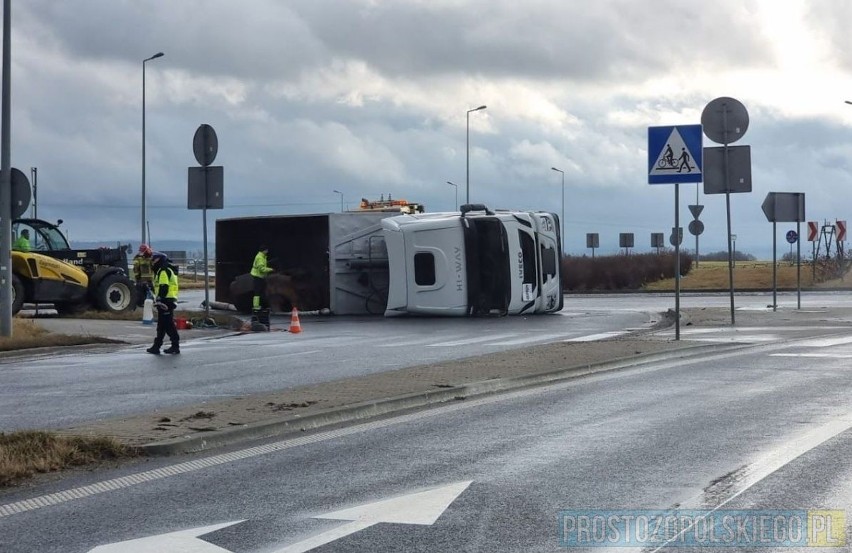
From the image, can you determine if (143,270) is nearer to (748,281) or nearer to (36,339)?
(36,339)

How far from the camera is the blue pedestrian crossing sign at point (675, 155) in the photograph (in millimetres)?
17984

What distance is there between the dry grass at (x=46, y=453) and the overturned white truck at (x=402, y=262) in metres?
19.6

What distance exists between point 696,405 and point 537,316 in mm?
18518

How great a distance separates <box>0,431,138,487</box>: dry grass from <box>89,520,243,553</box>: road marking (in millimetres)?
1881

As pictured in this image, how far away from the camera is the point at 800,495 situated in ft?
23.6

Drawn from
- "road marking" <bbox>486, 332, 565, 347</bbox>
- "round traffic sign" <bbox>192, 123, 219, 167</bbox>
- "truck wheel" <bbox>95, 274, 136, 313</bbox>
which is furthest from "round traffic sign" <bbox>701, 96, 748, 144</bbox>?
"truck wheel" <bbox>95, 274, 136, 313</bbox>

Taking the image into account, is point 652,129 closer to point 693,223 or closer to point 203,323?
point 203,323

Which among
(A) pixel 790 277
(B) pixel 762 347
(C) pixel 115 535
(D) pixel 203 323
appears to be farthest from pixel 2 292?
(A) pixel 790 277

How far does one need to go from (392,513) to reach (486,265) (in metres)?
21.8

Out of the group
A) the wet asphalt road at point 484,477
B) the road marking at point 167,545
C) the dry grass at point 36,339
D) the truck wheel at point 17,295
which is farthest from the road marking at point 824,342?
the truck wheel at point 17,295

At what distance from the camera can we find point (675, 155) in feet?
59.2

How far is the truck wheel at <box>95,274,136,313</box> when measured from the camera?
29.2 m

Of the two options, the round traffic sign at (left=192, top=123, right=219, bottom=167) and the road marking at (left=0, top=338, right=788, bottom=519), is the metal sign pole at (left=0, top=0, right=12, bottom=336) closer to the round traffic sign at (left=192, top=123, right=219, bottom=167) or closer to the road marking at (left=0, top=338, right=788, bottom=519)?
the round traffic sign at (left=192, top=123, right=219, bottom=167)

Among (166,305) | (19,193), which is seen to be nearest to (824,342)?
(166,305)
